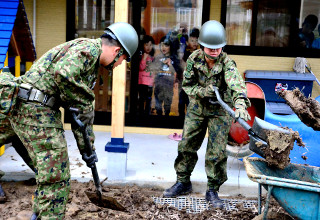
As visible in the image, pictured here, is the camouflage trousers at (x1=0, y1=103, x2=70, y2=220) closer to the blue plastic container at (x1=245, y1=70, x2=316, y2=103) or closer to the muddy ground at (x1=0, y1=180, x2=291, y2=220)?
the muddy ground at (x1=0, y1=180, x2=291, y2=220)

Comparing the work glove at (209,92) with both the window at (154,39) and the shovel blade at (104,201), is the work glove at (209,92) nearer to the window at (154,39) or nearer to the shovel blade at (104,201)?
the shovel blade at (104,201)

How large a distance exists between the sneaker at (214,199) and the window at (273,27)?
3281 millimetres

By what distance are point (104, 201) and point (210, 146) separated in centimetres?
138

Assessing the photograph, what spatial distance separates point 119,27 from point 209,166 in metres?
2.10

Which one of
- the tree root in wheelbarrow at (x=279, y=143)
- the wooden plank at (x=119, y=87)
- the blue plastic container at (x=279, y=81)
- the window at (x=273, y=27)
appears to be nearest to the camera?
the tree root in wheelbarrow at (x=279, y=143)

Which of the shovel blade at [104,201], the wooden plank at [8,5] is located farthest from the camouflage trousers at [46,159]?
the wooden plank at [8,5]

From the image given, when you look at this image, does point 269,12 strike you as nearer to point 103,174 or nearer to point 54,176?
point 103,174

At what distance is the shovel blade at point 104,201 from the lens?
4227mm

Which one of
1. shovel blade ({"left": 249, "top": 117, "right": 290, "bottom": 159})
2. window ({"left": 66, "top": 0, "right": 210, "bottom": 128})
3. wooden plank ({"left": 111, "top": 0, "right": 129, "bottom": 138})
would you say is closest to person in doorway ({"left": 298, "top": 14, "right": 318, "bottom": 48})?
window ({"left": 66, "top": 0, "right": 210, "bottom": 128})

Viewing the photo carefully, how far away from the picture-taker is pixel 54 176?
340 centimetres

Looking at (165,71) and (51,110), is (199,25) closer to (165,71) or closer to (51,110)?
(165,71)

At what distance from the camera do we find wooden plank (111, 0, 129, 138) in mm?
5172

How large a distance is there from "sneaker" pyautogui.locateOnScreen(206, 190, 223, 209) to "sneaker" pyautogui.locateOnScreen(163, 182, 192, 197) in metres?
0.32

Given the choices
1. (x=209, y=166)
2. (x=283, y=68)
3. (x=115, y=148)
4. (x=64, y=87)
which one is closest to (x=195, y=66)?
(x=209, y=166)
